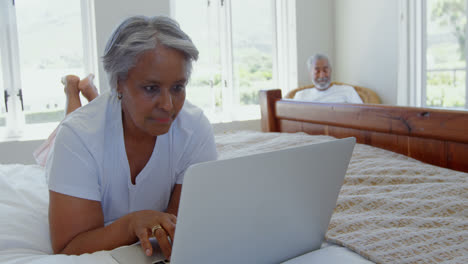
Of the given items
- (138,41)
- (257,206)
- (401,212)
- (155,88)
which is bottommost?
(401,212)

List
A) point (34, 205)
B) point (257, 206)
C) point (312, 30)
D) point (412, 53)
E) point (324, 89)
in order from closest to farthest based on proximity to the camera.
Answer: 1. point (257, 206)
2. point (34, 205)
3. point (412, 53)
4. point (324, 89)
5. point (312, 30)

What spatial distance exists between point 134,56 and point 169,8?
2981 millimetres

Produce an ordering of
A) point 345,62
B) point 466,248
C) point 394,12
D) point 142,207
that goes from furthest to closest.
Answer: point 345,62 < point 394,12 < point 142,207 < point 466,248

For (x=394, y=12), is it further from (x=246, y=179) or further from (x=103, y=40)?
(x=246, y=179)

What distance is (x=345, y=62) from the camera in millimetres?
4484

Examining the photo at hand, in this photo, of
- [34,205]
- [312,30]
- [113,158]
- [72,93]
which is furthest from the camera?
[312,30]

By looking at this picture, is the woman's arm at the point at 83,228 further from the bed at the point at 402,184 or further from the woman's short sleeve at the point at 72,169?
the bed at the point at 402,184

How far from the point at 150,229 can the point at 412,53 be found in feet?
11.6

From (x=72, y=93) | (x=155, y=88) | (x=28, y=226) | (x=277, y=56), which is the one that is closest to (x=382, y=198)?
(x=155, y=88)

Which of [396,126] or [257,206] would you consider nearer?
[257,206]

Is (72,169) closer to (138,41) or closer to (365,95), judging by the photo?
(138,41)

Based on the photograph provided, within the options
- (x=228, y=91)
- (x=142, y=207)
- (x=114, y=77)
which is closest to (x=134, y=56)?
(x=114, y=77)

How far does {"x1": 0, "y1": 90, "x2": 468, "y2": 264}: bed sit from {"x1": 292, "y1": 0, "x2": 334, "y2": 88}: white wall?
252 centimetres

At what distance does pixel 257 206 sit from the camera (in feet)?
2.31
